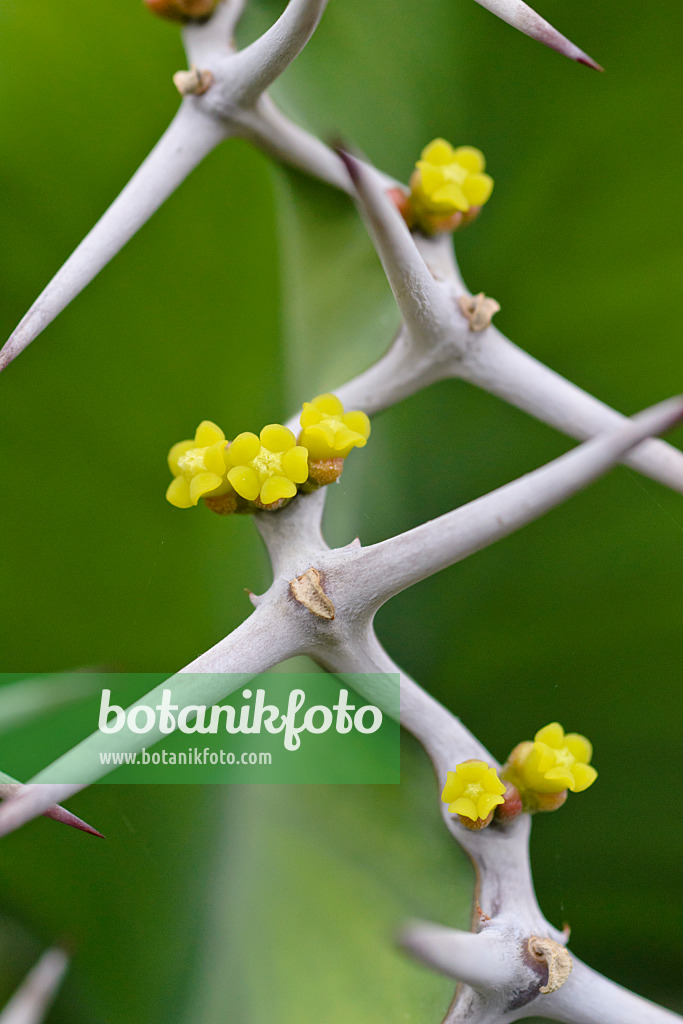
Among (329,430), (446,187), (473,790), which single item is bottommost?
(473,790)

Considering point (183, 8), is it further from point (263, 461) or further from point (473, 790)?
point (473, 790)

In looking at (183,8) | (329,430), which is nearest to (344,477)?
(329,430)

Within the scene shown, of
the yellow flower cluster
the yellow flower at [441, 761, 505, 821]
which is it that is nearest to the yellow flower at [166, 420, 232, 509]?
the yellow flower cluster

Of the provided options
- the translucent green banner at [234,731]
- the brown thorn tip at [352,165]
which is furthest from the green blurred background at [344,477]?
the brown thorn tip at [352,165]

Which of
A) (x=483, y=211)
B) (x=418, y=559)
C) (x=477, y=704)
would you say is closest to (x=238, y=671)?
(x=418, y=559)

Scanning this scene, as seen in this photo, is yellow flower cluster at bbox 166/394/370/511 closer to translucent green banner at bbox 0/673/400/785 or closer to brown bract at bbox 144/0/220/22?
translucent green banner at bbox 0/673/400/785

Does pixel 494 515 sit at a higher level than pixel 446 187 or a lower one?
lower

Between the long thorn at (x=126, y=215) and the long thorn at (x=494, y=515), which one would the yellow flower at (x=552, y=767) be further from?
the long thorn at (x=126, y=215)
